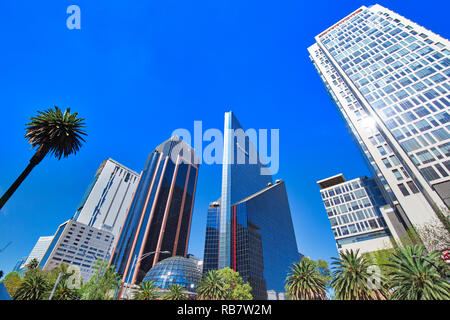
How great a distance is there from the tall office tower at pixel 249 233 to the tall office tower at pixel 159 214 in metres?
41.9

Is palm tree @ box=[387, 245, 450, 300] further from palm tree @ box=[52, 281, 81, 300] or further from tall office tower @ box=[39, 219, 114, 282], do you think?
tall office tower @ box=[39, 219, 114, 282]

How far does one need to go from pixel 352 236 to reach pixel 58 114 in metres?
79.4

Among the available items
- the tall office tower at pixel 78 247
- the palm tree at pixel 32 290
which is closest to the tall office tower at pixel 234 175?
the palm tree at pixel 32 290

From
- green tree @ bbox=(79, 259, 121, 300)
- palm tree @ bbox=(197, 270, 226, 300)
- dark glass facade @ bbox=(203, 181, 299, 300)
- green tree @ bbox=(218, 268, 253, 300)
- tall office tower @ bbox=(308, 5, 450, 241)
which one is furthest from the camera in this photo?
dark glass facade @ bbox=(203, 181, 299, 300)

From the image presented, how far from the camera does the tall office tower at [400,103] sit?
151 ft

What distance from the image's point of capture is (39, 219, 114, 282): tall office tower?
146375 millimetres

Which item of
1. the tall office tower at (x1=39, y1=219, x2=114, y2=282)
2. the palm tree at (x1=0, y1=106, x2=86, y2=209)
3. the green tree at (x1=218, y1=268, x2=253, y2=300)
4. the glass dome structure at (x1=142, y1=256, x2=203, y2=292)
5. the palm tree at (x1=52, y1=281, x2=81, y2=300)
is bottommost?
the palm tree at (x1=52, y1=281, x2=81, y2=300)

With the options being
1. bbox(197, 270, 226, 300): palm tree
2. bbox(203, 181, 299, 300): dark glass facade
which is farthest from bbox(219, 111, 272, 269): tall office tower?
bbox(197, 270, 226, 300): palm tree

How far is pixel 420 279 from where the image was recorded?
77.3ft

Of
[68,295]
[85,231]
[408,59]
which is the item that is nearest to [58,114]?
[68,295]

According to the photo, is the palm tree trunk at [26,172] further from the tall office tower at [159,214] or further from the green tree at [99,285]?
the tall office tower at [159,214]

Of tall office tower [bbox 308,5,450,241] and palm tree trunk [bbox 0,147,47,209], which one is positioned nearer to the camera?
palm tree trunk [bbox 0,147,47,209]

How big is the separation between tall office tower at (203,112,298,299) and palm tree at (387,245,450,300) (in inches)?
2393

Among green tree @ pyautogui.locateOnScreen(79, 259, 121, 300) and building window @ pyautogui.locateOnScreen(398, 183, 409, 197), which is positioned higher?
building window @ pyautogui.locateOnScreen(398, 183, 409, 197)
